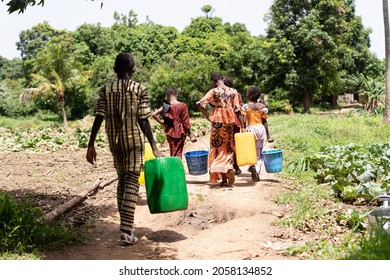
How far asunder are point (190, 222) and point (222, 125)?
1959 millimetres

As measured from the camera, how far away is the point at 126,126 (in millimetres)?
5000

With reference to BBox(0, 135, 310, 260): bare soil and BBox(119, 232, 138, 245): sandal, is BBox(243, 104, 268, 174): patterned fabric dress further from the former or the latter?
BBox(119, 232, 138, 245): sandal

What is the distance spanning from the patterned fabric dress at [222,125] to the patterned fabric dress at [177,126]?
638mm

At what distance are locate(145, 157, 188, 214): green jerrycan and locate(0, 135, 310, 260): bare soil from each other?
0.46 m

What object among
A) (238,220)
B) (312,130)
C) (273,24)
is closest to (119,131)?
(238,220)

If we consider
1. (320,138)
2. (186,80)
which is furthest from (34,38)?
(320,138)

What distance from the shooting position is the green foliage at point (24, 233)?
14.9 feet

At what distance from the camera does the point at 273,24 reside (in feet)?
101

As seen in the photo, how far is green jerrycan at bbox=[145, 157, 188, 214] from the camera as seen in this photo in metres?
4.84

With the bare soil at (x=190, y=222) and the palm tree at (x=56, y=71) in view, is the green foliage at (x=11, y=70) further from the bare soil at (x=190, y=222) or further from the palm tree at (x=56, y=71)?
the bare soil at (x=190, y=222)

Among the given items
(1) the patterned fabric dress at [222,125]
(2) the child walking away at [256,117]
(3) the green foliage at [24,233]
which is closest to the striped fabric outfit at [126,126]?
(3) the green foliage at [24,233]

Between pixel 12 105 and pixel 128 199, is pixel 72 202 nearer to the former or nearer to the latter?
pixel 128 199

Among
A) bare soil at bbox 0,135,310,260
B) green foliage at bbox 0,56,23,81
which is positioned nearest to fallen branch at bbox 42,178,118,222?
bare soil at bbox 0,135,310,260
